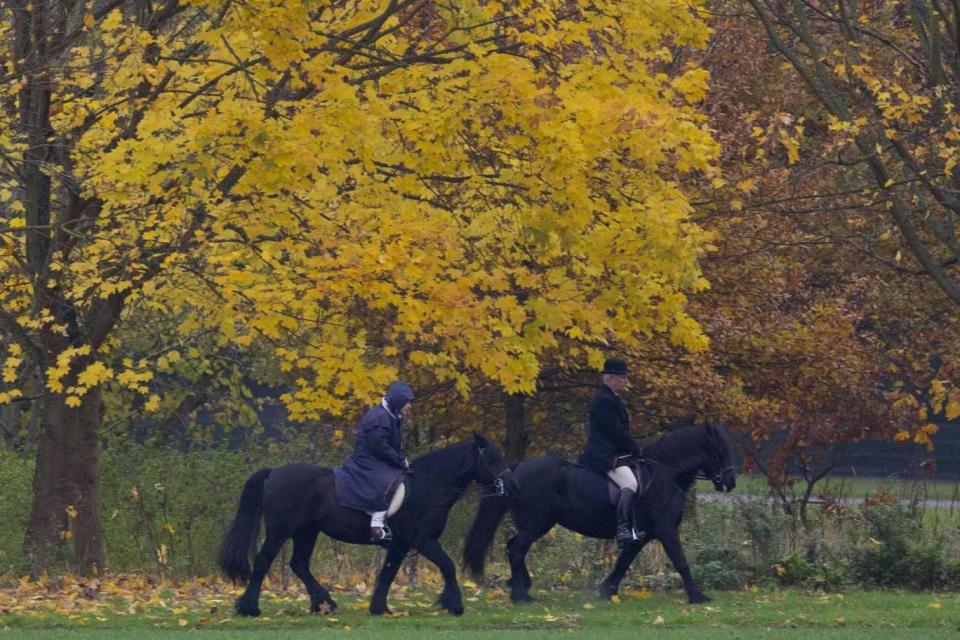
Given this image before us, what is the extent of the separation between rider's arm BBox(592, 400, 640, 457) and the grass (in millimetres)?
1477

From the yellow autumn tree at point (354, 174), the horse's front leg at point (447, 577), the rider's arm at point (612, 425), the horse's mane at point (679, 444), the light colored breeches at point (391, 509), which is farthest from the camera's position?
the horse's mane at point (679, 444)

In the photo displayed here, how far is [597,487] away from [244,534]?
335 cm

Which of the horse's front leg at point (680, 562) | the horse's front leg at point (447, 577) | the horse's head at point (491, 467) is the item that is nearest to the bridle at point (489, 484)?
the horse's head at point (491, 467)

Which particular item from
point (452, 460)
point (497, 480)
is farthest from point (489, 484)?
point (452, 460)

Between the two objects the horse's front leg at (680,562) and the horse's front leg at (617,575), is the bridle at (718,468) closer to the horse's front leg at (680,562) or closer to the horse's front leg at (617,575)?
the horse's front leg at (680,562)

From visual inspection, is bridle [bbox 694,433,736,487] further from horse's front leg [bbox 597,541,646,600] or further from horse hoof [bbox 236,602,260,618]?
horse hoof [bbox 236,602,260,618]

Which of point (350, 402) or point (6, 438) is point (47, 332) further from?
point (6, 438)

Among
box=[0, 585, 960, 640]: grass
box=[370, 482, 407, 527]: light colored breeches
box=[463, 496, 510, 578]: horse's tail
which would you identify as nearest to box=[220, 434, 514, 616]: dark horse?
box=[370, 482, 407, 527]: light colored breeches

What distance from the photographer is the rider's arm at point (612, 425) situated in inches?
588

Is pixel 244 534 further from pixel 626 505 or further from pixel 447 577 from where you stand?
pixel 626 505

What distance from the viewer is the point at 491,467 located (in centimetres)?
1441

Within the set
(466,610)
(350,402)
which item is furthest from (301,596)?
(350,402)

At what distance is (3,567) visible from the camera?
63.0ft

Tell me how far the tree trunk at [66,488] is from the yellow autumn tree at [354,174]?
867 mm
